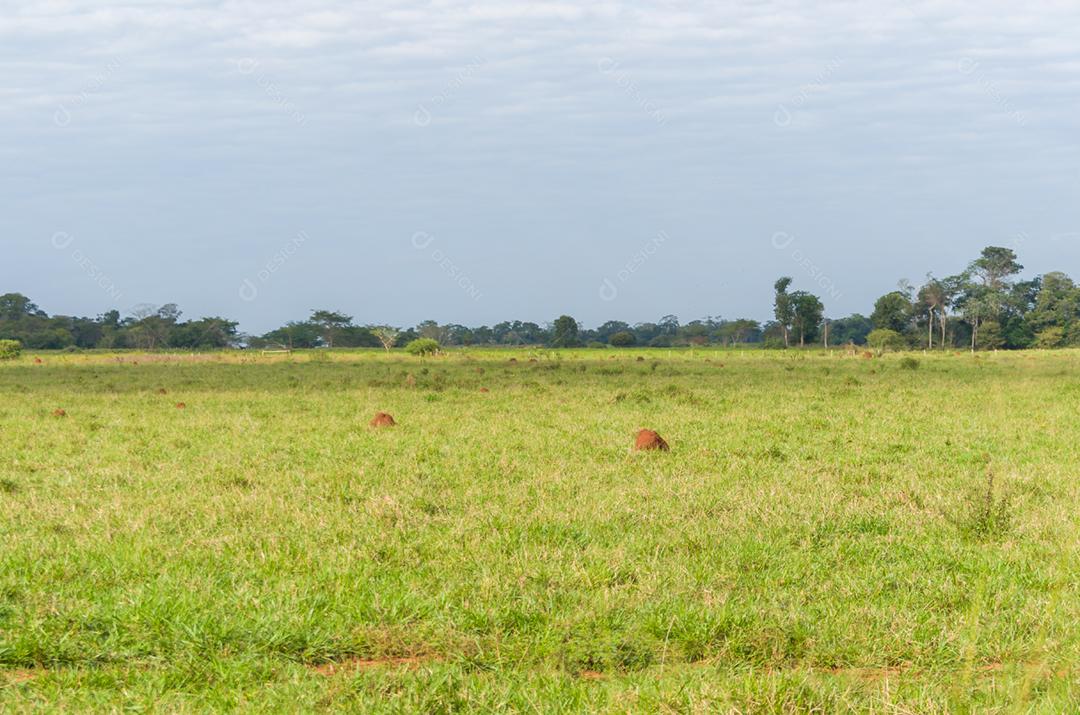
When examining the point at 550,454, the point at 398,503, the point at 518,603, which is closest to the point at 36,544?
the point at 398,503

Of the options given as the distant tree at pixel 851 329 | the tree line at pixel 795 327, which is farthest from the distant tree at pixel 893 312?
the distant tree at pixel 851 329

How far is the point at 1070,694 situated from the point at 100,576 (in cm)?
525

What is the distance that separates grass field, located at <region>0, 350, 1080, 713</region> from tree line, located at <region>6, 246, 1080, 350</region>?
225 feet

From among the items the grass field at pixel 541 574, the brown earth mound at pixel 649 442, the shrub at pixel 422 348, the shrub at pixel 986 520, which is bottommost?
the grass field at pixel 541 574

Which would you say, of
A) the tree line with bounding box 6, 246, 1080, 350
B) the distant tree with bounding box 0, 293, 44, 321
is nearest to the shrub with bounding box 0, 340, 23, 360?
the tree line with bounding box 6, 246, 1080, 350

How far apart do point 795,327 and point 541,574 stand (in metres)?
86.8

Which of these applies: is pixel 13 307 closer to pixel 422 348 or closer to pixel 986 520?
pixel 422 348

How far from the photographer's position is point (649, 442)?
11.5m

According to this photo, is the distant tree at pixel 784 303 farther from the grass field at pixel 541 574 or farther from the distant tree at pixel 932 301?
A: the grass field at pixel 541 574

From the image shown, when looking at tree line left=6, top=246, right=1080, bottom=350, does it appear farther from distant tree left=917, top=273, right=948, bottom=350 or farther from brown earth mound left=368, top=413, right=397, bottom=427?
brown earth mound left=368, top=413, right=397, bottom=427

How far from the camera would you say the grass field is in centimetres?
433

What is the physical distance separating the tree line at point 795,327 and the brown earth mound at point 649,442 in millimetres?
67592

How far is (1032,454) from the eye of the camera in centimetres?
1145

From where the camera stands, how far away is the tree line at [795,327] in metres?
84.9
